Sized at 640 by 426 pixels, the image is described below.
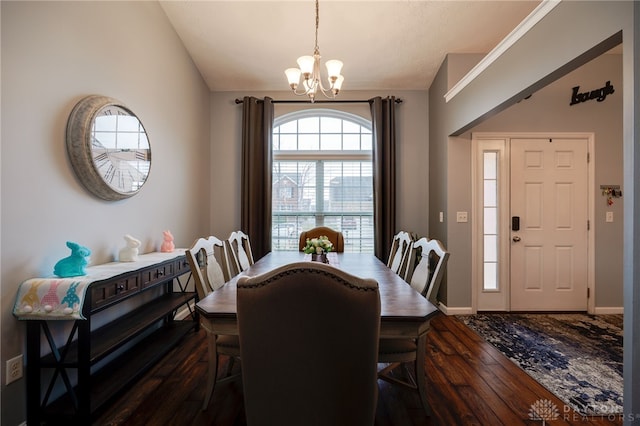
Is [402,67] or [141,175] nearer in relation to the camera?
[141,175]

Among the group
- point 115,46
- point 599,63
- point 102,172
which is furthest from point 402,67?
point 102,172

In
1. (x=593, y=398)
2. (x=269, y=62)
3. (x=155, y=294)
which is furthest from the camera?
(x=269, y=62)

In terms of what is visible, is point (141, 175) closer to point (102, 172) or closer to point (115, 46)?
point (102, 172)

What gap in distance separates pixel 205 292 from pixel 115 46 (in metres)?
2.08

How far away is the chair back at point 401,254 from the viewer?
243 centimetres

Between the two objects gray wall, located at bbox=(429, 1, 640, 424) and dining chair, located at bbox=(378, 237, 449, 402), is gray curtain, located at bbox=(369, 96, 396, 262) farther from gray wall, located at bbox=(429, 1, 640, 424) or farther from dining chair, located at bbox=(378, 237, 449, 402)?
dining chair, located at bbox=(378, 237, 449, 402)

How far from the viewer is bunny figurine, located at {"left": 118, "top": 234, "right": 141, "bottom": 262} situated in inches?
85.7

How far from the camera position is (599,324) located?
311cm

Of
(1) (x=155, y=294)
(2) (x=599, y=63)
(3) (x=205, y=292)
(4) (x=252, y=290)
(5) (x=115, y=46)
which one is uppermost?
(2) (x=599, y=63)

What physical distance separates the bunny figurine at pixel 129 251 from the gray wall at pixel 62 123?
92 mm

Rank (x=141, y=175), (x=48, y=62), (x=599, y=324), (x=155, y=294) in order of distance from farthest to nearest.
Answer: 1. (x=599, y=324)
2. (x=155, y=294)
3. (x=141, y=175)
4. (x=48, y=62)

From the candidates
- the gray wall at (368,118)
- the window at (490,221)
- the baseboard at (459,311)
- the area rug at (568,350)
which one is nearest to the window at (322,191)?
the gray wall at (368,118)

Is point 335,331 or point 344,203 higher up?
point 344,203

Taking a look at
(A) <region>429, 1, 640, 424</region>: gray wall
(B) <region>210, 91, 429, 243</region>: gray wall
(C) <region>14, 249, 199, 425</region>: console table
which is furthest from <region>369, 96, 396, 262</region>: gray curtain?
(C) <region>14, 249, 199, 425</region>: console table
